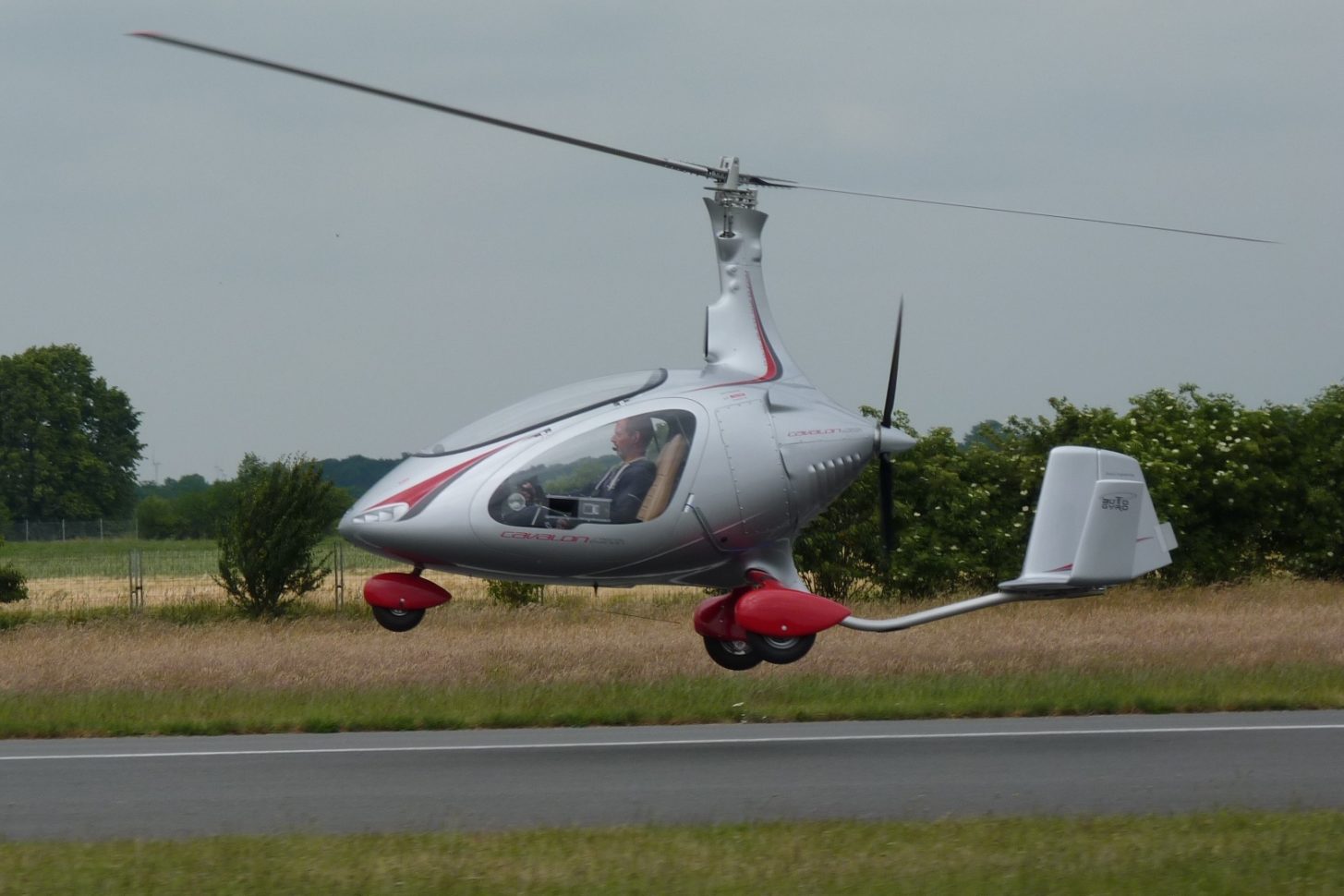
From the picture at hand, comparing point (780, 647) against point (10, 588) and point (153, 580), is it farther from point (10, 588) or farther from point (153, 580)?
point (153, 580)

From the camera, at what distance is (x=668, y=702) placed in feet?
57.8

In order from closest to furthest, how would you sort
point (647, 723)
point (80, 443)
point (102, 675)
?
point (647, 723)
point (102, 675)
point (80, 443)

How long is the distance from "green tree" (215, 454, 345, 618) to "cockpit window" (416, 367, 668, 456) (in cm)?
723

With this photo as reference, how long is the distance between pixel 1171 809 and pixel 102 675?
13846mm

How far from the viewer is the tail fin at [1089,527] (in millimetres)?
11984

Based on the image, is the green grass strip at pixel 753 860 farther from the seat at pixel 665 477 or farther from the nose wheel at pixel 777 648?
the seat at pixel 665 477

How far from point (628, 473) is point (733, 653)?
201 cm

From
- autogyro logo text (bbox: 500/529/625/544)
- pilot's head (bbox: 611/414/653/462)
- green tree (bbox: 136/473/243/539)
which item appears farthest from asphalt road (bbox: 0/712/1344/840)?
green tree (bbox: 136/473/243/539)

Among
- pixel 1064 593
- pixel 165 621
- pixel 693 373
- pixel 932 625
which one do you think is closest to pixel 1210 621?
pixel 932 625

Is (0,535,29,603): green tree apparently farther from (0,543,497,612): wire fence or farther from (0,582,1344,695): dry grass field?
(0,582,1344,695): dry grass field

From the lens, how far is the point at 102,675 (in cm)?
1994

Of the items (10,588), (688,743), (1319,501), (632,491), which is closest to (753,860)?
(632,491)

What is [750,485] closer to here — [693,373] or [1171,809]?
[693,373]

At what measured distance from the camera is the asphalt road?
10789 millimetres
